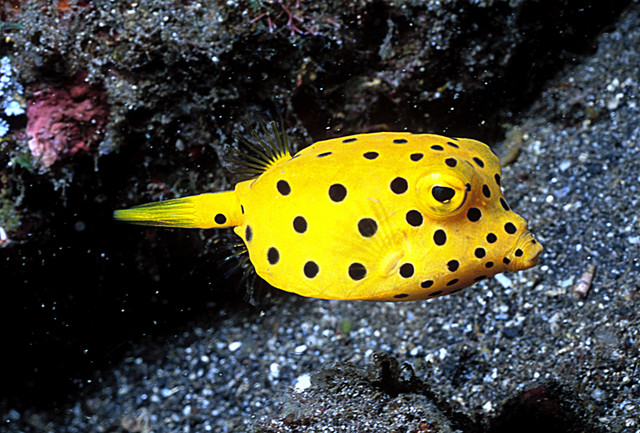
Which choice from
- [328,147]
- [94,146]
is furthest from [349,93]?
[94,146]

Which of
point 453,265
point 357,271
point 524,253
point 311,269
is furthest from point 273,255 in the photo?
point 524,253

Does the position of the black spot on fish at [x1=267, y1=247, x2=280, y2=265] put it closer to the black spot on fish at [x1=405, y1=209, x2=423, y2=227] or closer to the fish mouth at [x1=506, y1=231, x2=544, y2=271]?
the black spot on fish at [x1=405, y1=209, x2=423, y2=227]

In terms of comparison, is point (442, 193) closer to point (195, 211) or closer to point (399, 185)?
point (399, 185)

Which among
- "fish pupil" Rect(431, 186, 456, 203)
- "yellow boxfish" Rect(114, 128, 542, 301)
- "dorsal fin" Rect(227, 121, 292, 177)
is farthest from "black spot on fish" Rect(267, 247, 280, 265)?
"fish pupil" Rect(431, 186, 456, 203)

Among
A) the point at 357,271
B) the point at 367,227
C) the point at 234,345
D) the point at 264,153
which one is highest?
the point at 264,153

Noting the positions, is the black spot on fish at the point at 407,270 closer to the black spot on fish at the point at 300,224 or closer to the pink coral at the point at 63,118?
the black spot on fish at the point at 300,224

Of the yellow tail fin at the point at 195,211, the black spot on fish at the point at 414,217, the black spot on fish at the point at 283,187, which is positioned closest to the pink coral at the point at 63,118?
the yellow tail fin at the point at 195,211
